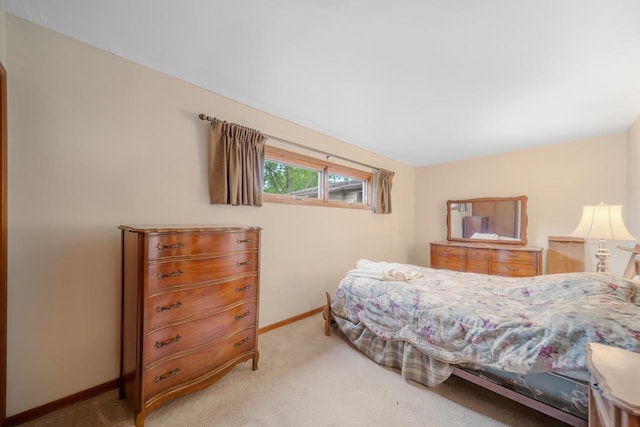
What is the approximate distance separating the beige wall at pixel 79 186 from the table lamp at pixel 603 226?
3429 mm

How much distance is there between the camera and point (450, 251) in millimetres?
3992

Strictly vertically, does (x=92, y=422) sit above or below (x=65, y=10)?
below

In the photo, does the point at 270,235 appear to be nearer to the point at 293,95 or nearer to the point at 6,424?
the point at 293,95

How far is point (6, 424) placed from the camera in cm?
137

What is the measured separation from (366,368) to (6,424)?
2.28 m

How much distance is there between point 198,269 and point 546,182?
15.4 ft

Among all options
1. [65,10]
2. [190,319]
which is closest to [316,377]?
[190,319]

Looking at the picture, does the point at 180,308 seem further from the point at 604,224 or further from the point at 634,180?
the point at 634,180

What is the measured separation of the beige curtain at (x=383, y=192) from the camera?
3893 mm

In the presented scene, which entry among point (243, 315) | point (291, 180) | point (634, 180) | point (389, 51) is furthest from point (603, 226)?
point (243, 315)

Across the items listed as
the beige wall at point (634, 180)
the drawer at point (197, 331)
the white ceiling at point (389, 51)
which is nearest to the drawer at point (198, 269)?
the drawer at point (197, 331)

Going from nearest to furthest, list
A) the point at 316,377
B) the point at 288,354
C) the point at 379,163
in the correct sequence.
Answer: the point at 316,377
the point at 288,354
the point at 379,163

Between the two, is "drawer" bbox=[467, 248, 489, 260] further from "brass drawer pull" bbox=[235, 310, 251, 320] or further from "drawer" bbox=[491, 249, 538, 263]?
"brass drawer pull" bbox=[235, 310, 251, 320]

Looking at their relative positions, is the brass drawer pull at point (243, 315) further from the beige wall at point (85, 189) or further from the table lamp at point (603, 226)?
the table lamp at point (603, 226)
